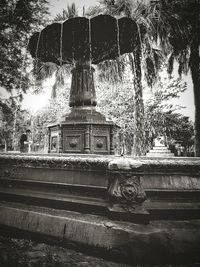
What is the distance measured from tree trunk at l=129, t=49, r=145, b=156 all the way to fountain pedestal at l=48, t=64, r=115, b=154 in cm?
485

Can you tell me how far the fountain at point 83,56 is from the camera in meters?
4.93

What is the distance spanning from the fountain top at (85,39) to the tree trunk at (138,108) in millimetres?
4957

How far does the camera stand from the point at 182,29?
1087cm

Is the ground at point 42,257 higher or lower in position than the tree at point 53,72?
lower

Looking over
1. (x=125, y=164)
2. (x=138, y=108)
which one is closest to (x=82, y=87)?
(x=125, y=164)

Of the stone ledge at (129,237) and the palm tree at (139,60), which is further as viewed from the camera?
the palm tree at (139,60)

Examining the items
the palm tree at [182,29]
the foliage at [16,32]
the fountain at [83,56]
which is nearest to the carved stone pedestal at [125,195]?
the fountain at [83,56]

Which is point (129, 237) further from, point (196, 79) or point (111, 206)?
point (196, 79)

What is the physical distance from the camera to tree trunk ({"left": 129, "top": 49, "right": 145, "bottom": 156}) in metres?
10.5

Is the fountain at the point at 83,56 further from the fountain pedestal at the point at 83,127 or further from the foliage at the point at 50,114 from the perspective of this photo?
the foliage at the point at 50,114

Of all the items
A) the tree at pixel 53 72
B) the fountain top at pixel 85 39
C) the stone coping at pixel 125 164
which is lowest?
the stone coping at pixel 125 164

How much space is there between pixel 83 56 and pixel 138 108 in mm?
5417

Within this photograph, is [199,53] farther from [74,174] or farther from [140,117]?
[74,174]

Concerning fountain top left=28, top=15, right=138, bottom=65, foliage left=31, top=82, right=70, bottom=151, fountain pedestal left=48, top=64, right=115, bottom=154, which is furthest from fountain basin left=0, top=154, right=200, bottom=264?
foliage left=31, top=82, right=70, bottom=151
